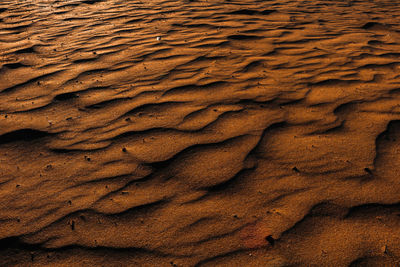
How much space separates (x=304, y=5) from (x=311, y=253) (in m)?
5.17

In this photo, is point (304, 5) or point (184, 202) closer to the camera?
point (184, 202)

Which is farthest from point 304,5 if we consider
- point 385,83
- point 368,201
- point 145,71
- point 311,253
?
point 311,253

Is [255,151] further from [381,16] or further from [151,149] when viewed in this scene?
[381,16]

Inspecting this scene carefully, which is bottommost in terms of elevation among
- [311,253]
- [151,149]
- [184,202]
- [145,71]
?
[311,253]

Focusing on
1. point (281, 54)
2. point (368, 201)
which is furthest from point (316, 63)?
point (368, 201)

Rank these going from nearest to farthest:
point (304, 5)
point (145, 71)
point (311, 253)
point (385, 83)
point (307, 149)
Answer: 1. point (311, 253)
2. point (307, 149)
3. point (385, 83)
4. point (145, 71)
5. point (304, 5)

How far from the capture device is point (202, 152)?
1896 millimetres

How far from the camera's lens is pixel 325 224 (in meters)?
1.42

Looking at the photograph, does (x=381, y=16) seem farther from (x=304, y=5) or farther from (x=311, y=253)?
(x=311, y=253)

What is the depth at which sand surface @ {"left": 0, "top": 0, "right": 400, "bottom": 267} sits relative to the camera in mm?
1368

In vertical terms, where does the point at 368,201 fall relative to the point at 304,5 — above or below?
below

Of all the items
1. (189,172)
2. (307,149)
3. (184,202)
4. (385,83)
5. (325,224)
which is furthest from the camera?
(385,83)

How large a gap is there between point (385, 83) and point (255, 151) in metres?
1.50

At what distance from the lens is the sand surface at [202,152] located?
1.37 metres
